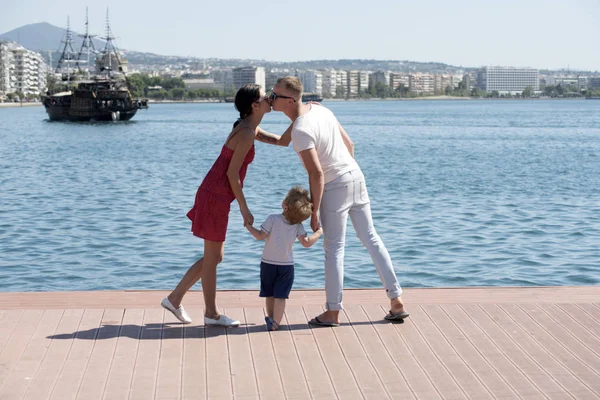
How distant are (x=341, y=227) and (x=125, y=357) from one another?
1.50 m

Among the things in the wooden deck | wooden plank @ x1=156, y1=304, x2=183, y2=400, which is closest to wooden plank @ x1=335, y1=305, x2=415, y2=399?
the wooden deck

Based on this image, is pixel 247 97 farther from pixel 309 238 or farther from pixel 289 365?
pixel 289 365

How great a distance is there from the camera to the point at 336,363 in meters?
4.68

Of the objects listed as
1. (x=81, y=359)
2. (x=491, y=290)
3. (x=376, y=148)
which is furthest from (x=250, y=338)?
(x=376, y=148)

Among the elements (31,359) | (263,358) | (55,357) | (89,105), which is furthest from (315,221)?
(89,105)

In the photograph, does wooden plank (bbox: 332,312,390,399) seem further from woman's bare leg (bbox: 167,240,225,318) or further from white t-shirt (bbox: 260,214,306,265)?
woman's bare leg (bbox: 167,240,225,318)

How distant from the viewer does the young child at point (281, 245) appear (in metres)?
5.31

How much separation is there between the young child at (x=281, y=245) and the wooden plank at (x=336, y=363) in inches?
11.2

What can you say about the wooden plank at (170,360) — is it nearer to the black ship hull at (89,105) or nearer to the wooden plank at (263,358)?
the wooden plank at (263,358)

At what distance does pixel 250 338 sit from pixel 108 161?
1309 inches

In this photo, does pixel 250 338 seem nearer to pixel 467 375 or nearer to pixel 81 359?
pixel 81 359

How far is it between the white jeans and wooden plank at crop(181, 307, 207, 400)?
0.82 metres

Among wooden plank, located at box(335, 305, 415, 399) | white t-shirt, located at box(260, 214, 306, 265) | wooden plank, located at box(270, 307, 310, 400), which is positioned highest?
white t-shirt, located at box(260, 214, 306, 265)

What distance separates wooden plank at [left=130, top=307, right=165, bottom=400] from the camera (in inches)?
167
